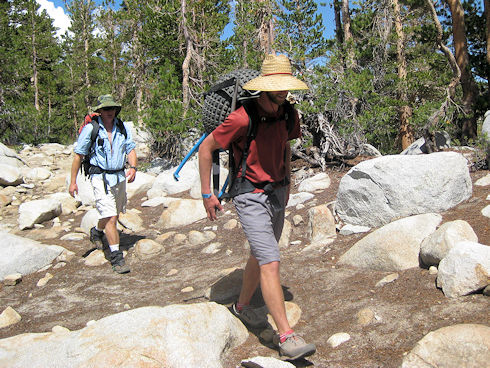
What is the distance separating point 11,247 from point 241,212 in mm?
3980

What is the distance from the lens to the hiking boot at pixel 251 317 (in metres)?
3.46

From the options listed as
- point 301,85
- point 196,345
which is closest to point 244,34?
point 301,85

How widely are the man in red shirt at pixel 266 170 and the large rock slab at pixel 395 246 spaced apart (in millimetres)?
1300

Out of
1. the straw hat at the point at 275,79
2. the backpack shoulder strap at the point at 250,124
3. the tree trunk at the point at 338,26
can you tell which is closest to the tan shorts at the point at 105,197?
the backpack shoulder strap at the point at 250,124

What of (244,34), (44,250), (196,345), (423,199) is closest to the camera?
(196,345)

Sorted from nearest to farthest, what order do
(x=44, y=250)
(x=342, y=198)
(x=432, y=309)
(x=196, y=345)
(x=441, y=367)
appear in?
(x=441, y=367), (x=196, y=345), (x=432, y=309), (x=342, y=198), (x=44, y=250)

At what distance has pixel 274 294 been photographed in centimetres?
293

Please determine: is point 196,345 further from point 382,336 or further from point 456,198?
point 456,198

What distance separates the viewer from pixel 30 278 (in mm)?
5539

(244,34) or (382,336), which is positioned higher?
(244,34)

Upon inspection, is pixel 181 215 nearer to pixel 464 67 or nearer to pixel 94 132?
pixel 94 132

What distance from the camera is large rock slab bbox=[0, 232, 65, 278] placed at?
5.54 metres

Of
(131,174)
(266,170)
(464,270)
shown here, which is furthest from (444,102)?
(266,170)

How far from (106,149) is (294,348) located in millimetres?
3645
